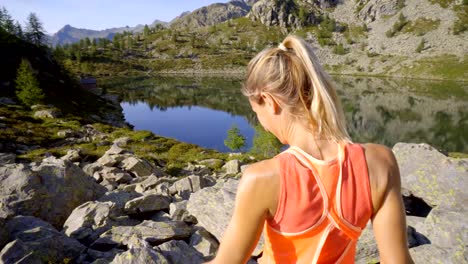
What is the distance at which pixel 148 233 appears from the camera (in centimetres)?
766

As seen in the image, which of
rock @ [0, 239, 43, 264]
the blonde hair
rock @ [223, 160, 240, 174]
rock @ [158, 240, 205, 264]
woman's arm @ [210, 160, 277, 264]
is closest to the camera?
woman's arm @ [210, 160, 277, 264]

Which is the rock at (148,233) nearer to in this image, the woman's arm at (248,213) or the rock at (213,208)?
the rock at (213,208)

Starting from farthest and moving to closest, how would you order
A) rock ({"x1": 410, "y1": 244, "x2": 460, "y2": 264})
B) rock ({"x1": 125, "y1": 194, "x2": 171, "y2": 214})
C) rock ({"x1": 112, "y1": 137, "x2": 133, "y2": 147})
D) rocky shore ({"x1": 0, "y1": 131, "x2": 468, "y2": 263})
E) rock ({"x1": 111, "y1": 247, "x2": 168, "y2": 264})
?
rock ({"x1": 112, "y1": 137, "x2": 133, "y2": 147}) → rock ({"x1": 125, "y1": 194, "x2": 171, "y2": 214}) → rock ({"x1": 410, "y1": 244, "x2": 460, "y2": 264}) → rocky shore ({"x1": 0, "y1": 131, "x2": 468, "y2": 263}) → rock ({"x1": 111, "y1": 247, "x2": 168, "y2": 264})

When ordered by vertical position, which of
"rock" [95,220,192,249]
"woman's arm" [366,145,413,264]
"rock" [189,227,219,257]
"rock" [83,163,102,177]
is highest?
"woman's arm" [366,145,413,264]

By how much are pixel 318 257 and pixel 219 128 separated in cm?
7474

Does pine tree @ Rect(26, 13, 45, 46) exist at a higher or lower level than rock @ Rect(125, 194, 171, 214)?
higher

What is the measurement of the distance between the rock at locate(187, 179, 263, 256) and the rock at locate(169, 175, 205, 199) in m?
4.19

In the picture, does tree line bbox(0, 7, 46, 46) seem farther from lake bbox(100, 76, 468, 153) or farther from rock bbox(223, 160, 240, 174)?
rock bbox(223, 160, 240, 174)

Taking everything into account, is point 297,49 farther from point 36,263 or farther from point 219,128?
point 219,128

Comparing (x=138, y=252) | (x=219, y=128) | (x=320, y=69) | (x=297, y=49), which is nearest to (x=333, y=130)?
(x=320, y=69)

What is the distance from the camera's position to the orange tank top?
2.42 metres

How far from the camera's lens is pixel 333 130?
103 inches

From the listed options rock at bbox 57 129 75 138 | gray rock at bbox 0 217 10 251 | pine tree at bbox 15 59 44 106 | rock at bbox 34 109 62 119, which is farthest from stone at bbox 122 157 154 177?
pine tree at bbox 15 59 44 106

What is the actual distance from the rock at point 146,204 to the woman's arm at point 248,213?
761cm
